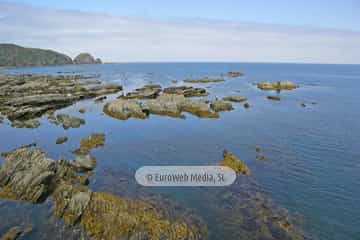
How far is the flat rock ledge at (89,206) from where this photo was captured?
16.7m

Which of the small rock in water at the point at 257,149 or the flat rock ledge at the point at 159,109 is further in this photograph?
the flat rock ledge at the point at 159,109

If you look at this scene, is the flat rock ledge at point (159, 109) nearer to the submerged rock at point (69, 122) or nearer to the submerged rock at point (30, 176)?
the submerged rock at point (69, 122)

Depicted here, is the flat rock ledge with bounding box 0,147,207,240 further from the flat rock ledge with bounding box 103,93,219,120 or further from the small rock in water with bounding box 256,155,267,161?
the flat rock ledge with bounding box 103,93,219,120

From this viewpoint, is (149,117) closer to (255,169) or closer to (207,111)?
(207,111)

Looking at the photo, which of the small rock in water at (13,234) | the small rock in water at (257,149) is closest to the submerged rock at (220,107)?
the small rock in water at (257,149)

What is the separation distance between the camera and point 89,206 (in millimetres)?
18516

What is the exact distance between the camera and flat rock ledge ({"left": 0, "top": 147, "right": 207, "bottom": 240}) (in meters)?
16.7

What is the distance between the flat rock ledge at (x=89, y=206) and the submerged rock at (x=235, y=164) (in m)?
10.2

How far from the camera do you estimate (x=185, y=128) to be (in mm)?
42219

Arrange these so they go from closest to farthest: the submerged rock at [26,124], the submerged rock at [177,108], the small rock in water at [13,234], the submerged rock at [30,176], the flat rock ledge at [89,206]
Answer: the small rock in water at [13,234]
the flat rock ledge at [89,206]
the submerged rock at [30,176]
the submerged rock at [26,124]
the submerged rock at [177,108]

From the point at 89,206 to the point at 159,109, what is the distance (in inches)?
1425

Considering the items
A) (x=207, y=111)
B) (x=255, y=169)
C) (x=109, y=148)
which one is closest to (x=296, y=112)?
(x=207, y=111)

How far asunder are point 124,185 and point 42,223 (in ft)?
26.1

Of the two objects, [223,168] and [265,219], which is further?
[223,168]
